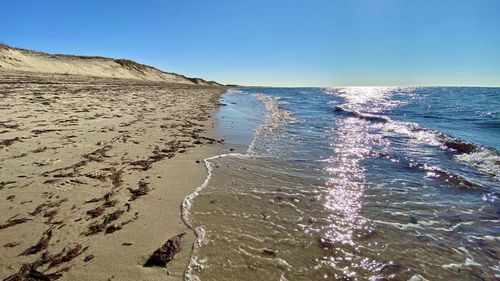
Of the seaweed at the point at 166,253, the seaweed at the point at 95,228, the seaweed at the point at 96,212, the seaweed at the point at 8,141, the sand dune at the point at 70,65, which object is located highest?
the sand dune at the point at 70,65

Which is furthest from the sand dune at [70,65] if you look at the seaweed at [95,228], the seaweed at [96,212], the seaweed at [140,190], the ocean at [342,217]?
the seaweed at [95,228]

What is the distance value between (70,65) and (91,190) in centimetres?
Answer: 4195

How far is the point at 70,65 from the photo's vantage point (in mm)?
39844

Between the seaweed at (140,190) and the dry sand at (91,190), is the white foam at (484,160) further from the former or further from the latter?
the seaweed at (140,190)

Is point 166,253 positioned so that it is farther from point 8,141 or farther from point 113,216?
point 8,141

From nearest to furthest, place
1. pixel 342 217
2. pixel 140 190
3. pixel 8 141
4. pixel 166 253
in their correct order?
pixel 166 253, pixel 342 217, pixel 140 190, pixel 8 141

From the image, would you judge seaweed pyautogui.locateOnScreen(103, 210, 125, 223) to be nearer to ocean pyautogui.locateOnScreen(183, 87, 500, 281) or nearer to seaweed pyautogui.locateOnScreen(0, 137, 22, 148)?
ocean pyautogui.locateOnScreen(183, 87, 500, 281)

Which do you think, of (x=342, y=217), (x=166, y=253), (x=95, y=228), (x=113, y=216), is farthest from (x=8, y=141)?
(x=342, y=217)

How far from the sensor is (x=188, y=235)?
12.8 feet

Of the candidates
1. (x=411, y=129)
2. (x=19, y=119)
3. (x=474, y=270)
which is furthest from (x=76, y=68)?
(x=474, y=270)

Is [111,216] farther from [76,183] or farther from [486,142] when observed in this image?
[486,142]

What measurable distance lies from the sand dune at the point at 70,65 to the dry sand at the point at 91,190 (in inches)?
1049

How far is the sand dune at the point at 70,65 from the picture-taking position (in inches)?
1212

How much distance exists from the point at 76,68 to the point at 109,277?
44.5 meters
